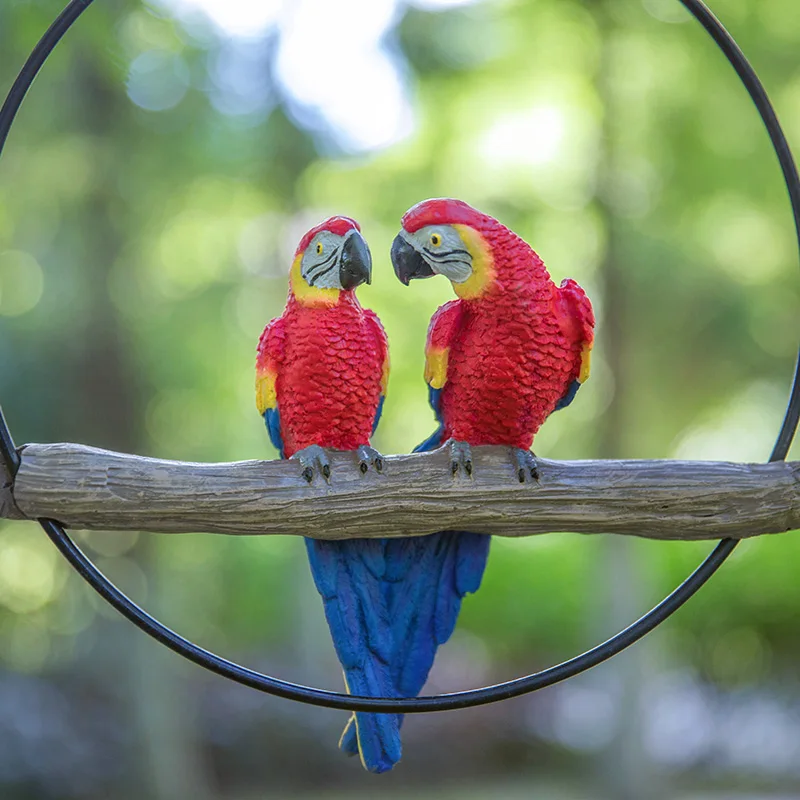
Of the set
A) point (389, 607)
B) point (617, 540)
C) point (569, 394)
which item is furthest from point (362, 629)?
point (617, 540)

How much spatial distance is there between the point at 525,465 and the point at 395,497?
0.49 ft

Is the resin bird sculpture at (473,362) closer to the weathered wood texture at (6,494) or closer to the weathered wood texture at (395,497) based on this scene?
the weathered wood texture at (395,497)

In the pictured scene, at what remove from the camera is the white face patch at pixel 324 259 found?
88 cm

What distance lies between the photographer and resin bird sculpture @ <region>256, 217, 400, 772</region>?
0.89m

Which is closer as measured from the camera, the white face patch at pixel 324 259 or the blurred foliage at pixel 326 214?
the white face patch at pixel 324 259

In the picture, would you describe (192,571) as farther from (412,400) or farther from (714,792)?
(714,792)

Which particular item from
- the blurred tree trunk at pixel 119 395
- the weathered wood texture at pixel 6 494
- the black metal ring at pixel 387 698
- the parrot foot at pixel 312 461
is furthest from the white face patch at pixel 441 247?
the blurred tree trunk at pixel 119 395

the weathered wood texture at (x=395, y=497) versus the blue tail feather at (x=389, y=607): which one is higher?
the weathered wood texture at (x=395, y=497)

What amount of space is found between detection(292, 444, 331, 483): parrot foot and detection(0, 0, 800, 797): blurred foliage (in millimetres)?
1308

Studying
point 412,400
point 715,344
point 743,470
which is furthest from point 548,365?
point 715,344

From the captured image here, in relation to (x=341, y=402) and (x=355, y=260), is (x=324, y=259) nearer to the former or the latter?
(x=355, y=260)

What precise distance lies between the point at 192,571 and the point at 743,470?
9.04ft

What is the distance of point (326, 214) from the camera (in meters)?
2.43

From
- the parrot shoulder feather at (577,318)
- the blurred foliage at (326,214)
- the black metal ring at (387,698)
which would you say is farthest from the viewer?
the blurred foliage at (326,214)
